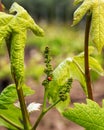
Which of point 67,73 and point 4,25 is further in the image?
point 67,73

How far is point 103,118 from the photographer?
1.17m

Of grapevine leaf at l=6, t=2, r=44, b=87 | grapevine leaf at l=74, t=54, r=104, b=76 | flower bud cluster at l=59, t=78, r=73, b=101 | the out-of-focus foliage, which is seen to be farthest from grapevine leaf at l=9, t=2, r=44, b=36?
the out-of-focus foliage

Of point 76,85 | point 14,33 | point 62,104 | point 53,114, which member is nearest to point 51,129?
point 53,114

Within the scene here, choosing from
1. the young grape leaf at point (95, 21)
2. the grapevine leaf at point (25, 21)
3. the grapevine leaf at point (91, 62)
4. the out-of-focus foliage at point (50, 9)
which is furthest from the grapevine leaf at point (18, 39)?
the out-of-focus foliage at point (50, 9)

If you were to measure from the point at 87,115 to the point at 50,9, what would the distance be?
75.8ft

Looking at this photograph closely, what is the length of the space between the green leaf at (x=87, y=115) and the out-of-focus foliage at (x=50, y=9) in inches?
860

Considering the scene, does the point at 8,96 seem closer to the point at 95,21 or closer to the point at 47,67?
the point at 47,67

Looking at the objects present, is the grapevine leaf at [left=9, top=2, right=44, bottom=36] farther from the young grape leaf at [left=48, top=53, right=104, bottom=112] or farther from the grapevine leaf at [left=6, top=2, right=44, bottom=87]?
the young grape leaf at [left=48, top=53, right=104, bottom=112]

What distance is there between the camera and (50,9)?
24.1 m

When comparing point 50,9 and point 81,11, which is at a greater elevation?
point 50,9

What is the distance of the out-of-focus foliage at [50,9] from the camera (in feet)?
76.5

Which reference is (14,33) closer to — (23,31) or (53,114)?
(23,31)

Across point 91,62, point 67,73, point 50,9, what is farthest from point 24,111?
point 50,9

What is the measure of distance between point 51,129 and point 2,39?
14.9ft
